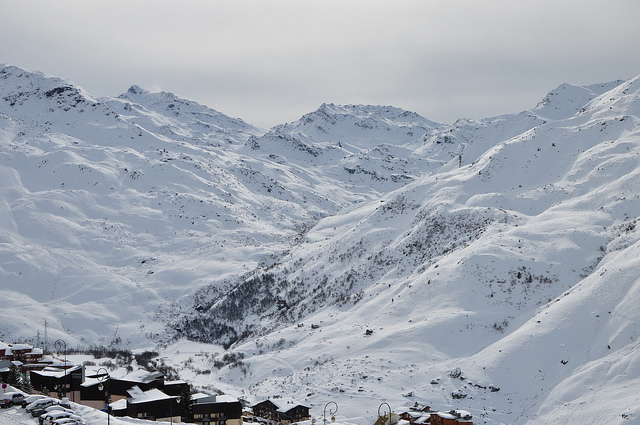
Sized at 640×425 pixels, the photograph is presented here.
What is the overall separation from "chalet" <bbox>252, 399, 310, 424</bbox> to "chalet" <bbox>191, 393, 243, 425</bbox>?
34.7 feet

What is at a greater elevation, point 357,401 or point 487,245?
point 487,245

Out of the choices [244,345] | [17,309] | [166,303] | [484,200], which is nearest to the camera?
[244,345]

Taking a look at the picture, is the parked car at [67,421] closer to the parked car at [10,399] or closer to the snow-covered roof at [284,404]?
the parked car at [10,399]

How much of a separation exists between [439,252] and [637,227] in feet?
131

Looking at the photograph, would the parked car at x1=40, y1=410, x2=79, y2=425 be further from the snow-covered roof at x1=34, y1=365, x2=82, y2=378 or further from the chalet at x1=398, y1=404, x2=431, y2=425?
the chalet at x1=398, y1=404, x2=431, y2=425

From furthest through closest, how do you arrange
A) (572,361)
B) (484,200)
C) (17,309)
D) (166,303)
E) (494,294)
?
(166,303) < (17,309) < (484,200) < (494,294) < (572,361)

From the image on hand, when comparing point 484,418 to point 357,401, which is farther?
point 357,401

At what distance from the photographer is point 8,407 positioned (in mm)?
51719

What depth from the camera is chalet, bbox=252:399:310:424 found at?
84.4 meters

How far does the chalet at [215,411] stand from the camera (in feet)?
242

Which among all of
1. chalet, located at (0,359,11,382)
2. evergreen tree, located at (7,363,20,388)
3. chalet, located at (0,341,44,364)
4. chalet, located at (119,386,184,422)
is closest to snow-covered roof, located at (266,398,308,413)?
chalet, located at (119,386,184,422)

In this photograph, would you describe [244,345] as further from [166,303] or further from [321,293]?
[166,303]

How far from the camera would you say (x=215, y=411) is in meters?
74.1

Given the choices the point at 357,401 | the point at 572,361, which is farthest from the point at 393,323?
the point at 572,361
